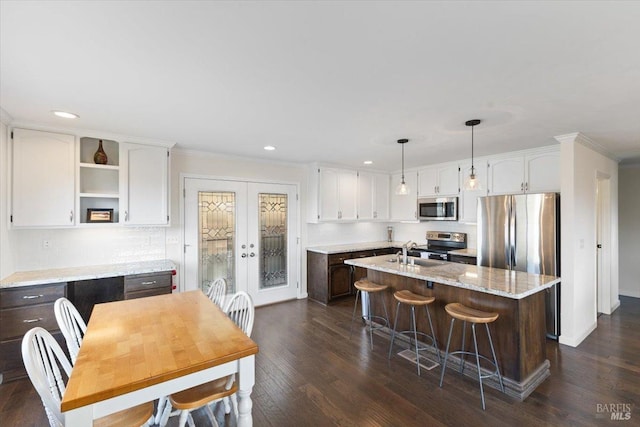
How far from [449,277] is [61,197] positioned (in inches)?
158

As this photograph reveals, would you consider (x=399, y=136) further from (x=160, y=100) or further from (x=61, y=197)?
(x=61, y=197)

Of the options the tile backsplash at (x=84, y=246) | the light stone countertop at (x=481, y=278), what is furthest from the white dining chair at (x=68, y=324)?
the light stone countertop at (x=481, y=278)

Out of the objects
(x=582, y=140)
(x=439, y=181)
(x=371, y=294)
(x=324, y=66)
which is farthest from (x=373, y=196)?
(x=324, y=66)

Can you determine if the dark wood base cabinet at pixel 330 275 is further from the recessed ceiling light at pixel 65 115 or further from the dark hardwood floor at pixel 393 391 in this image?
the recessed ceiling light at pixel 65 115

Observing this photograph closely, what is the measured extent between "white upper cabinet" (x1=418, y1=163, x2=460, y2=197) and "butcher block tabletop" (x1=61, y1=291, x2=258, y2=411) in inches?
166

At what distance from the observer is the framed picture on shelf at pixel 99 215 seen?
329 cm

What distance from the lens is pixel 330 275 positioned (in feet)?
15.9

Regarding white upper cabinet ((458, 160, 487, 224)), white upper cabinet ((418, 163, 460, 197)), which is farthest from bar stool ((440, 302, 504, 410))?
white upper cabinet ((418, 163, 460, 197))

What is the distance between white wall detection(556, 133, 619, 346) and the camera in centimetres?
326

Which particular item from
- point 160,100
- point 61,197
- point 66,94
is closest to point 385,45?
point 160,100

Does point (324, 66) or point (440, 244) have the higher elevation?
point (324, 66)

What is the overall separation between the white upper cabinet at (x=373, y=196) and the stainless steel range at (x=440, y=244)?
3.30 feet

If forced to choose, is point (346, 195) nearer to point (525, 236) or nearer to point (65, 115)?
point (525, 236)

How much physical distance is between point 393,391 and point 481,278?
4.25 ft
